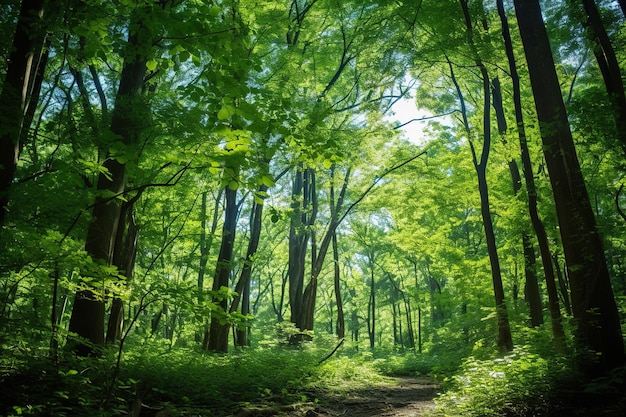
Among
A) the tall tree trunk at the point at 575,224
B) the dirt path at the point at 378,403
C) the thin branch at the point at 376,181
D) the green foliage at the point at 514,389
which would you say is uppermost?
the thin branch at the point at 376,181

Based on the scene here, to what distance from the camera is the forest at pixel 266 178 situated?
3447 millimetres

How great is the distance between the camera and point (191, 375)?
20.7 feet

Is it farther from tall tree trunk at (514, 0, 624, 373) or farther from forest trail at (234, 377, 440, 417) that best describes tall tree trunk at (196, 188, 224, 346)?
tall tree trunk at (514, 0, 624, 373)

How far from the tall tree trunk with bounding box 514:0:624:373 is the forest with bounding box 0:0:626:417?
0.02m

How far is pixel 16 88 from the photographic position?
327cm

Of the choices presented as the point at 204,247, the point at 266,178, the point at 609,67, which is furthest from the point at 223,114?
the point at 204,247

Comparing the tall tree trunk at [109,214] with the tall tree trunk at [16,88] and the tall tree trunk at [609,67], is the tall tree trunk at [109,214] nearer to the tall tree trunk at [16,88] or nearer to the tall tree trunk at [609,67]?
the tall tree trunk at [16,88]

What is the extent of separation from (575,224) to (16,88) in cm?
612

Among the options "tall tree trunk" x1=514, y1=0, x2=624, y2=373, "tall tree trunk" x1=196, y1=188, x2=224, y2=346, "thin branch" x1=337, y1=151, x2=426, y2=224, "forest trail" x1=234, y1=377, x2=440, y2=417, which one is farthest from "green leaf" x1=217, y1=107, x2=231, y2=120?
"thin branch" x1=337, y1=151, x2=426, y2=224

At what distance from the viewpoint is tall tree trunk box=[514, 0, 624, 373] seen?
4.56m

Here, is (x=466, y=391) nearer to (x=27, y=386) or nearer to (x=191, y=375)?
(x=191, y=375)

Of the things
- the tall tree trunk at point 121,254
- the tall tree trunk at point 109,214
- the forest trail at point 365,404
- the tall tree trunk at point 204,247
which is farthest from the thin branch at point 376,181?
the tall tree trunk at point 109,214

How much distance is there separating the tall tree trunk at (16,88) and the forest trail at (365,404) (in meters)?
3.60

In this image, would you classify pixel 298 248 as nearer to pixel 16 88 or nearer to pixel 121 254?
pixel 121 254
